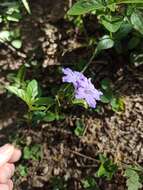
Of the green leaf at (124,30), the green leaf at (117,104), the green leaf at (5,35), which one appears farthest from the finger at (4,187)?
the green leaf at (5,35)

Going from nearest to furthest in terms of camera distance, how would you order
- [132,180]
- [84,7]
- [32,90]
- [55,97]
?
[84,7]
[132,180]
[32,90]
[55,97]

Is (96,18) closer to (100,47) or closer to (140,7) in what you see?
(100,47)

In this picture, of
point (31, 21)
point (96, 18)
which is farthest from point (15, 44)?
point (96, 18)

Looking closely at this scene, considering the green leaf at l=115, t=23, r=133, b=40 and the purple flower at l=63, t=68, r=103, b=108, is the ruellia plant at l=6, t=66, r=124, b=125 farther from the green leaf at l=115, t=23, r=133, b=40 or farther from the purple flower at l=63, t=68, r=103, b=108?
the green leaf at l=115, t=23, r=133, b=40

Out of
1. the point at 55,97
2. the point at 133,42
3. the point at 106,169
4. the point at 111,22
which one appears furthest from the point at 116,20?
the point at 106,169

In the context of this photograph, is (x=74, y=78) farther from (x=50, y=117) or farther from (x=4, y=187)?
(x=4, y=187)

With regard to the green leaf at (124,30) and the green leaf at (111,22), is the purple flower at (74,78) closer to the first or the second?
the green leaf at (111,22)
